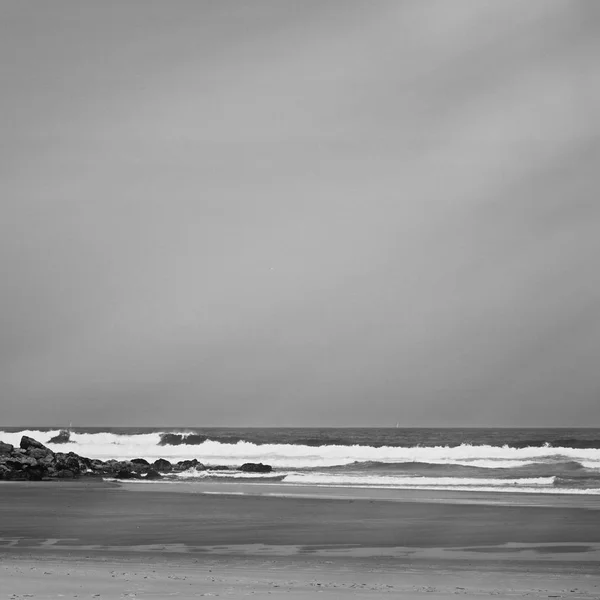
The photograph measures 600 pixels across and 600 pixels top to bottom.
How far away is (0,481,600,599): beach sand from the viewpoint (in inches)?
459

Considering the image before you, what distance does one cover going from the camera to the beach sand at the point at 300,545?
38.2ft

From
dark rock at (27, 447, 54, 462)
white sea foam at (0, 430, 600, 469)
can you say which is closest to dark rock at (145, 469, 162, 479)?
dark rock at (27, 447, 54, 462)

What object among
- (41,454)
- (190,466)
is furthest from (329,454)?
(41,454)

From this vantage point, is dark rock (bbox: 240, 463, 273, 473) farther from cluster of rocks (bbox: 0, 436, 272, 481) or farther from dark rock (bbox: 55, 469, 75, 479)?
dark rock (bbox: 55, 469, 75, 479)

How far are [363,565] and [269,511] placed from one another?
832cm

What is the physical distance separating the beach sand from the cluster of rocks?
407 inches

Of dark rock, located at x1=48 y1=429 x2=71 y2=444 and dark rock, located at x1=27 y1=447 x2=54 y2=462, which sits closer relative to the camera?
dark rock, located at x1=27 y1=447 x2=54 y2=462

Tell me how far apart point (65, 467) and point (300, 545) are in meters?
24.5

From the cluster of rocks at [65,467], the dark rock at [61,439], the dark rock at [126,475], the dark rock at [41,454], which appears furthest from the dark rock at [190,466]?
the dark rock at [61,439]

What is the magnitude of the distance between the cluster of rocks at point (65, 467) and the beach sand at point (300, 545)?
10.3 meters

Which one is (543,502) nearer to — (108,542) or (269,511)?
(269,511)

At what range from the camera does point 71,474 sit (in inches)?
1473

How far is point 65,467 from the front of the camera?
37750 millimetres

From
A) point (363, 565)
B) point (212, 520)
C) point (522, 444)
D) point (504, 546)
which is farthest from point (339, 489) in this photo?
point (522, 444)
